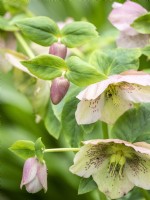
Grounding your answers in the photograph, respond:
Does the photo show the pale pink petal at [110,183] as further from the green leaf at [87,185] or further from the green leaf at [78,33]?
the green leaf at [78,33]

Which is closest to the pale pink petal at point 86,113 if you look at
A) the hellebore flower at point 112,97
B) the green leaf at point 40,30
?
the hellebore flower at point 112,97

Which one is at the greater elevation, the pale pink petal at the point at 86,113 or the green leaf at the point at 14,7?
the green leaf at the point at 14,7

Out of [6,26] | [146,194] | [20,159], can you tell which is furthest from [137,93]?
[20,159]

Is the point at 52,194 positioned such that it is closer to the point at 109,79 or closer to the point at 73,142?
the point at 73,142

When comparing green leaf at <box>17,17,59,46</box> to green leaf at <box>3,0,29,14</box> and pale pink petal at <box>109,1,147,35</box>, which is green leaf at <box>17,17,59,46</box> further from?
green leaf at <box>3,0,29,14</box>

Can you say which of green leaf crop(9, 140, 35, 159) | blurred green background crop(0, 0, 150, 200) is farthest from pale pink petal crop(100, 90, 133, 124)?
blurred green background crop(0, 0, 150, 200)

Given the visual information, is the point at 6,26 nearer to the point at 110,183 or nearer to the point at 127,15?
the point at 127,15

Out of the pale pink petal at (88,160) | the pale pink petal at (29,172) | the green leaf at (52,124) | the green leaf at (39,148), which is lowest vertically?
the pale pink petal at (88,160)
